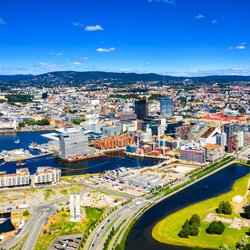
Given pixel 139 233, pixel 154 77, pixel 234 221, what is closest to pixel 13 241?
pixel 139 233

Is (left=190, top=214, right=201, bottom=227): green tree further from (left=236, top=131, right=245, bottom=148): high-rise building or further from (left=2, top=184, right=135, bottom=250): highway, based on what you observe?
(left=236, top=131, right=245, bottom=148): high-rise building

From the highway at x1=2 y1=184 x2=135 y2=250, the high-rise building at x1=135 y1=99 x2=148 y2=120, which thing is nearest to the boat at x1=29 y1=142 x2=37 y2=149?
the highway at x1=2 y1=184 x2=135 y2=250

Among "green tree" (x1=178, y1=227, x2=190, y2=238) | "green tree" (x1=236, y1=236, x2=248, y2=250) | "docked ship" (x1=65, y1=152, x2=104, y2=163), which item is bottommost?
"docked ship" (x1=65, y1=152, x2=104, y2=163)

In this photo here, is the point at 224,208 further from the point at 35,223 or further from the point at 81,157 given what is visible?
the point at 81,157

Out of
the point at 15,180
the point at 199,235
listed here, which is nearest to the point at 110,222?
the point at 199,235

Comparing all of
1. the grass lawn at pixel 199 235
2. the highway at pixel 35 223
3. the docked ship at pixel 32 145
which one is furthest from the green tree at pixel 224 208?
the docked ship at pixel 32 145

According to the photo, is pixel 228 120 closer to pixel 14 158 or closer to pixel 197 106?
pixel 197 106
